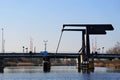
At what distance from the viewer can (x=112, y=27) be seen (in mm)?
150750

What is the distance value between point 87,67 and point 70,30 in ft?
44.0

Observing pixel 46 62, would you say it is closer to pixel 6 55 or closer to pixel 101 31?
pixel 6 55

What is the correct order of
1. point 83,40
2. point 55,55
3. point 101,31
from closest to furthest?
1. point 101,31
2. point 83,40
3. point 55,55

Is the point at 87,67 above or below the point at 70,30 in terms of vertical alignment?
below

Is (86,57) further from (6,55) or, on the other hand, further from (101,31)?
(6,55)

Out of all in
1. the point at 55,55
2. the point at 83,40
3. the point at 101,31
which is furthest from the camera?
the point at 55,55

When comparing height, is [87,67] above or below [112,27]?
below

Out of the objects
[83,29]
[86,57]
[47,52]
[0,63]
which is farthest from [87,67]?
[0,63]

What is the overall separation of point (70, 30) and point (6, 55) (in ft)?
88.4

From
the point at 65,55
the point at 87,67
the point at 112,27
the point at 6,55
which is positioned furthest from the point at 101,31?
the point at 6,55

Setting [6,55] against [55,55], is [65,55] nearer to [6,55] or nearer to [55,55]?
[55,55]

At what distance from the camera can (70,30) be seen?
519 ft

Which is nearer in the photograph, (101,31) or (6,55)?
(101,31)

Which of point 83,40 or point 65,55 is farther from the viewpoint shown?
point 65,55
